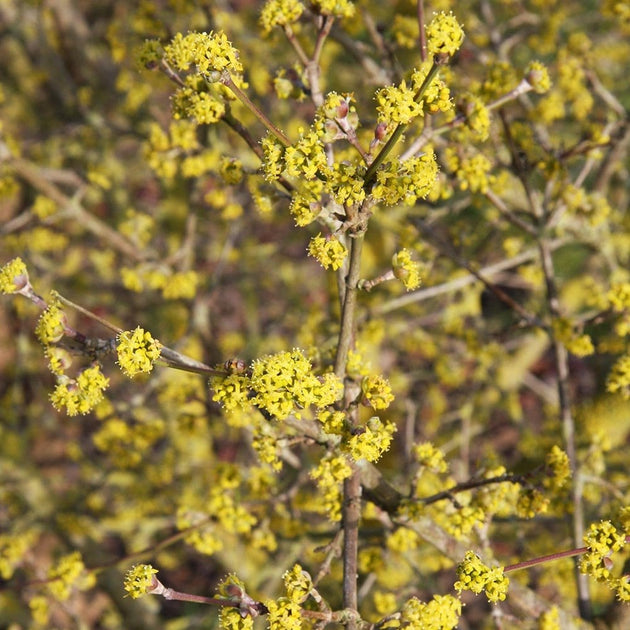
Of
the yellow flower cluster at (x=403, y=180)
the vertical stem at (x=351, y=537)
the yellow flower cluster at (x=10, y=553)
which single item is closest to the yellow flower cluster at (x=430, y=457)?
the vertical stem at (x=351, y=537)

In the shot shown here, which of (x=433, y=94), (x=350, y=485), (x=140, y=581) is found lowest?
(x=140, y=581)

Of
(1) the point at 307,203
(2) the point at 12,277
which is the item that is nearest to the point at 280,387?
(1) the point at 307,203

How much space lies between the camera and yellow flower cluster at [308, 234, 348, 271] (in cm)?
231

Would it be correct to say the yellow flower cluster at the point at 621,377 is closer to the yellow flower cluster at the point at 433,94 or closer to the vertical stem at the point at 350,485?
the vertical stem at the point at 350,485

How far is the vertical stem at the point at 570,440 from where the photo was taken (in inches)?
132

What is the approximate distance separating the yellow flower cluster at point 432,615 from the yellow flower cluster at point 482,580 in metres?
0.07

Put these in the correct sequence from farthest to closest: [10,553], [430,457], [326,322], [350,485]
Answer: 1. [326,322]
2. [10,553]
3. [430,457]
4. [350,485]

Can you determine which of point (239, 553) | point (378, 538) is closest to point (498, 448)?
point (239, 553)

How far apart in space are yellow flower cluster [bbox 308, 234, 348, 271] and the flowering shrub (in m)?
0.02

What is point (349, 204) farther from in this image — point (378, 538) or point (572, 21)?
point (572, 21)

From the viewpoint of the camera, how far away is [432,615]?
223cm

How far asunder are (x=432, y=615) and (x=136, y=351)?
1.35 meters

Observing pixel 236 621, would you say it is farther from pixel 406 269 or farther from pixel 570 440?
pixel 570 440

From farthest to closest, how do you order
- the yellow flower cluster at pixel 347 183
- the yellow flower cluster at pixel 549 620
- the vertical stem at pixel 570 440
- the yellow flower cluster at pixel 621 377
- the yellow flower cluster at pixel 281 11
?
1. the vertical stem at pixel 570 440
2. the yellow flower cluster at pixel 621 377
3. the yellow flower cluster at pixel 549 620
4. the yellow flower cluster at pixel 281 11
5. the yellow flower cluster at pixel 347 183
